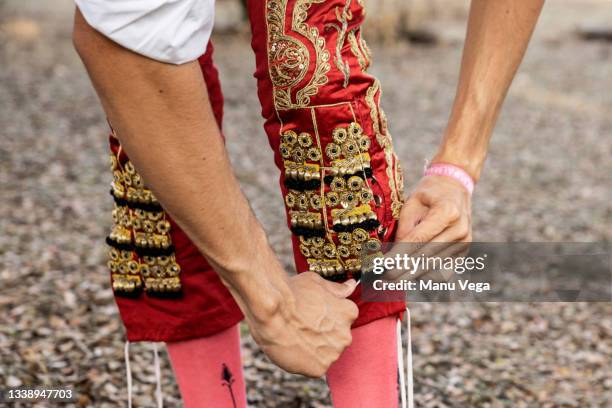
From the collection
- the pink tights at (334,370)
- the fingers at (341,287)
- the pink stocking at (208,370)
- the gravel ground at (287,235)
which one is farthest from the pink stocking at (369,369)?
the gravel ground at (287,235)

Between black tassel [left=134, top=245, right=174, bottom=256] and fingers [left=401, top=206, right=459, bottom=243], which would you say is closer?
fingers [left=401, top=206, right=459, bottom=243]

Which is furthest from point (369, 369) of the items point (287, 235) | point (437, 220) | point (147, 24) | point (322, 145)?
point (287, 235)

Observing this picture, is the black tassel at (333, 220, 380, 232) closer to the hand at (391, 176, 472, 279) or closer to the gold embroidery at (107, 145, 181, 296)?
the hand at (391, 176, 472, 279)

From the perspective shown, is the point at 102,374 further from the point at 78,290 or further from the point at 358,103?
the point at 358,103

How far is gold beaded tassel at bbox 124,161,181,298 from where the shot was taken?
1320 millimetres

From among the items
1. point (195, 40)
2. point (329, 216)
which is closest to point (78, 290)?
point (329, 216)

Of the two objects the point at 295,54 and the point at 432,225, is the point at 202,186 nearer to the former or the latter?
the point at 295,54

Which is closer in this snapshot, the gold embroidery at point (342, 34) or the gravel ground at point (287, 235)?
the gold embroidery at point (342, 34)

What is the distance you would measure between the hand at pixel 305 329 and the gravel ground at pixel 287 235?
51.9 inches

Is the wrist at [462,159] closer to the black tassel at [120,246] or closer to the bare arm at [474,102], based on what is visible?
the bare arm at [474,102]

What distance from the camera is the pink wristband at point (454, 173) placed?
4.28 feet

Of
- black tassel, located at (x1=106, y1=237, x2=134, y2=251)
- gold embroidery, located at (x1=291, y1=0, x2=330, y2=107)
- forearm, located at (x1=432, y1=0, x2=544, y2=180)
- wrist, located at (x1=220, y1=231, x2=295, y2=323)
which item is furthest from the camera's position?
black tassel, located at (x1=106, y1=237, x2=134, y2=251)

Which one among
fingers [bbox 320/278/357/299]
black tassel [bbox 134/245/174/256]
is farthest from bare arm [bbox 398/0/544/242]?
black tassel [bbox 134/245/174/256]

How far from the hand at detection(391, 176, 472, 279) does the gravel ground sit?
128 cm
